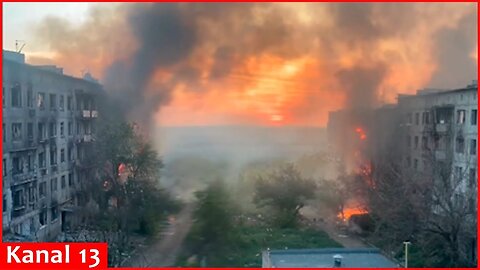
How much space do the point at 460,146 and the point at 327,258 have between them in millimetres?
2493

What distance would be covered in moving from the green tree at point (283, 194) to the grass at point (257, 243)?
0.24 metres

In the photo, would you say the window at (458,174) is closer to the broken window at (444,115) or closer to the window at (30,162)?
the broken window at (444,115)

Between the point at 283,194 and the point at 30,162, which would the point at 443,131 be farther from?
the point at 30,162

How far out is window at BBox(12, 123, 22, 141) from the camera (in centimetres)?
545

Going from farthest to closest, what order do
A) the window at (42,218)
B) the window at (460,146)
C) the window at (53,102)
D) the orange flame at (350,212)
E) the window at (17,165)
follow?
the orange flame at (350,212)
the window at (460,146)
the window at (42,218)
the window at (53,102)
the window at (17,165)

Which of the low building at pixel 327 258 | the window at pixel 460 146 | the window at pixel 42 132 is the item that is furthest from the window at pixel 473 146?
the window at pixel 42 132

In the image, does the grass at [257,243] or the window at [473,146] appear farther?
the window at [473,146]

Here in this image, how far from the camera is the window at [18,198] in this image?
5.71 meters

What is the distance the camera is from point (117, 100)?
6004 millimetres

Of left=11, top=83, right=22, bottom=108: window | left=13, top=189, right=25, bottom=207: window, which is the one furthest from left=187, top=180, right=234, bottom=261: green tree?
left=11, top=83, right=22, bottom=108: window

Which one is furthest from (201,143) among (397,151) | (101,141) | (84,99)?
(397,151)

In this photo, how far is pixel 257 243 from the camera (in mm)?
5754

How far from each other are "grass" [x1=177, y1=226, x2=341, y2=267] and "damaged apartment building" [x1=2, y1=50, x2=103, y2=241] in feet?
6.19

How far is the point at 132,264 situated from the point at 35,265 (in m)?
1.24
